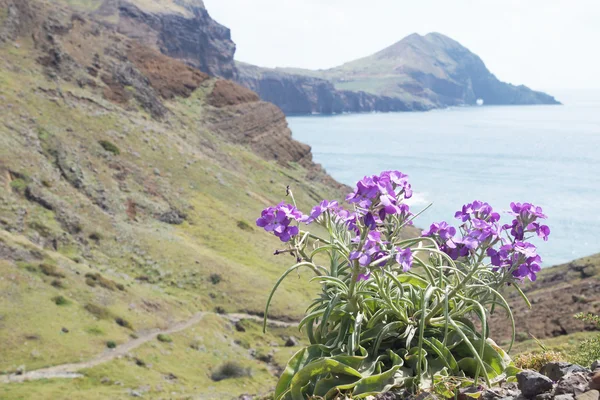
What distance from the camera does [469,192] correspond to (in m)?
125

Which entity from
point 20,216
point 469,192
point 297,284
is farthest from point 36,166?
point 469,192

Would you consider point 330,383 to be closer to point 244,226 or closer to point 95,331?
point 95,331

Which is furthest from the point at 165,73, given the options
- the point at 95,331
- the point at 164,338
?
the point at 95,331

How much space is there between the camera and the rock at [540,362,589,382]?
447 centimetres

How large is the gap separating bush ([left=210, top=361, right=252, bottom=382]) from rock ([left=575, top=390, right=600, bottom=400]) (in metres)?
27.6

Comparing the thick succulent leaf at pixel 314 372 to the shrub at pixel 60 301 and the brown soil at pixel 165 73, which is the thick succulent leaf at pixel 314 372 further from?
the brown soil at pixel 165 73

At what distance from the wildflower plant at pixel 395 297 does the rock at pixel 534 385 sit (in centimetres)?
36

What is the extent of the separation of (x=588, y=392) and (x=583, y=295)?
26.4 meters

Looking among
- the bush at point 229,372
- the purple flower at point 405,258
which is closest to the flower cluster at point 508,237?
the purple flower at point 405,258

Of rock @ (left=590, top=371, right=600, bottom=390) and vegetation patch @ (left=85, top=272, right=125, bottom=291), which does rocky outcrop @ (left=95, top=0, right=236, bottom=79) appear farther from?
rock @ (left=590, top=371, right=600, bottom=390)

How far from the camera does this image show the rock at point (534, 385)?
4059 mm

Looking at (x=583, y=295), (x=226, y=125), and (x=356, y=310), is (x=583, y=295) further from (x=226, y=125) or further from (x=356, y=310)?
(x=226, y=125)

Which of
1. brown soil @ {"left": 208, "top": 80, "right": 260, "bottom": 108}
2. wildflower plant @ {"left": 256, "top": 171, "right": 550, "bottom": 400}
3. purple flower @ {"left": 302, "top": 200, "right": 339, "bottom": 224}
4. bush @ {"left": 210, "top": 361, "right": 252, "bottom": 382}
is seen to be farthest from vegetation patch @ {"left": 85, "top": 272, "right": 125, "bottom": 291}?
brown soil @ {"left": 208, "top": 80, "right": 260, "bottom": 108}

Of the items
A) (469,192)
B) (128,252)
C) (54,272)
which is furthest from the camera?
(469,192)
